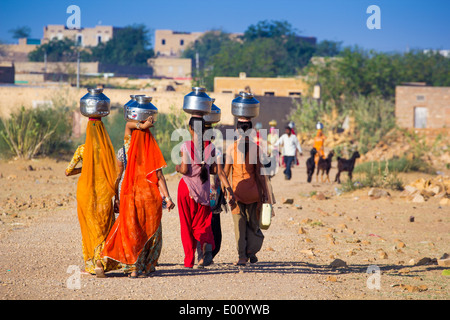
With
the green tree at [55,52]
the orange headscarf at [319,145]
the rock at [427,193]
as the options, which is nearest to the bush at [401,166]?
the orange headscarf at [319,145]

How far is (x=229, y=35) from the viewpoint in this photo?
316 ft

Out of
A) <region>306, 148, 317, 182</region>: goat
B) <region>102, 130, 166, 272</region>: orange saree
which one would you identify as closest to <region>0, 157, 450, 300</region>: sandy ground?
<region>102, 130, 166, 272</region>: orange saree

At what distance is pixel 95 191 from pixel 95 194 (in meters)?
0.03

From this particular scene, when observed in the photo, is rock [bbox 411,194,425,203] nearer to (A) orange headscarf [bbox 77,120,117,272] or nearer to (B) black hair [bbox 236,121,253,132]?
(B) black hair [bbox 236,121,253,132]

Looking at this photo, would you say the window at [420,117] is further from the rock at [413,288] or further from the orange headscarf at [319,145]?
the rock at [413,288]

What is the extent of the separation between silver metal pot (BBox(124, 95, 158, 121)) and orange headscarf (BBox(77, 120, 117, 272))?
395 mm

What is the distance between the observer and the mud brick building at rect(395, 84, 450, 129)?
30062 millimetres

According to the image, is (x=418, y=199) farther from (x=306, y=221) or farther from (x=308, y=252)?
(x=308, y=252)

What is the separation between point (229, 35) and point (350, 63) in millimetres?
64277

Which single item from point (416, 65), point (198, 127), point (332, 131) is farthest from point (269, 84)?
point (198, 127)

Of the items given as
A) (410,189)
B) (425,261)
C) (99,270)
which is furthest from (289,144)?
(99,270)

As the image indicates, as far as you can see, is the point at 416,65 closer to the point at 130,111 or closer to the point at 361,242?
the point at 361,242

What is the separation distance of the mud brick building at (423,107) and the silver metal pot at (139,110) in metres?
25.3

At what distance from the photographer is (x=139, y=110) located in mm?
6137
